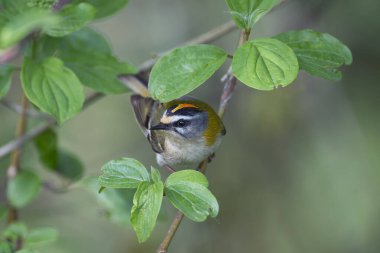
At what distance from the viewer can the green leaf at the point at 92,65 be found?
10.3 feet

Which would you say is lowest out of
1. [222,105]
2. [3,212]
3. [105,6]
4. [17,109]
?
[3,212]

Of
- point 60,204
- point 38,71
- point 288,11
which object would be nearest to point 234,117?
point 288,11

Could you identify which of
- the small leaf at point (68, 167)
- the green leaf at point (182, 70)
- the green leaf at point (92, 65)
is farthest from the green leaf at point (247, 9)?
the small leaf at point (68, 167)

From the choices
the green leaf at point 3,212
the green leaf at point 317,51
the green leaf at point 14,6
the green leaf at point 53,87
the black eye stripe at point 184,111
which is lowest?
the green leaf at point 3,212

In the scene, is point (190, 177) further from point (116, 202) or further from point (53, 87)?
point (116, 202)

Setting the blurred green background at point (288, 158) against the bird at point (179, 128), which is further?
the blurred green background at point (288, 158)

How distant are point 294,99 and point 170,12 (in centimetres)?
144

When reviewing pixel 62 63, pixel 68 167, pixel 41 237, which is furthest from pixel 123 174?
pixel 68 167

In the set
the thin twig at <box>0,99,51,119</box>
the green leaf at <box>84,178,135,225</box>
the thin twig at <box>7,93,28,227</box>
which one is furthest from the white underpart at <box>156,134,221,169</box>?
the thin twig at <box>7,93,28,227</box>

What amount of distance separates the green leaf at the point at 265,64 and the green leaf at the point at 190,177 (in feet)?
1.26

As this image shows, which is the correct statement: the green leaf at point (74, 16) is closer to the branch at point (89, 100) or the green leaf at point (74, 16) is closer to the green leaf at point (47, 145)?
the branch at point (89, 100)

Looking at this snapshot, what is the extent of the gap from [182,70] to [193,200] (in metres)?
0.51

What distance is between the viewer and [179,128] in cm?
397

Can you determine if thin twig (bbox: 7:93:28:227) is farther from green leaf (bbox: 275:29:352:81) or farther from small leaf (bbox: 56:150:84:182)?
green leaf (bbox: 275:29:352:81)
